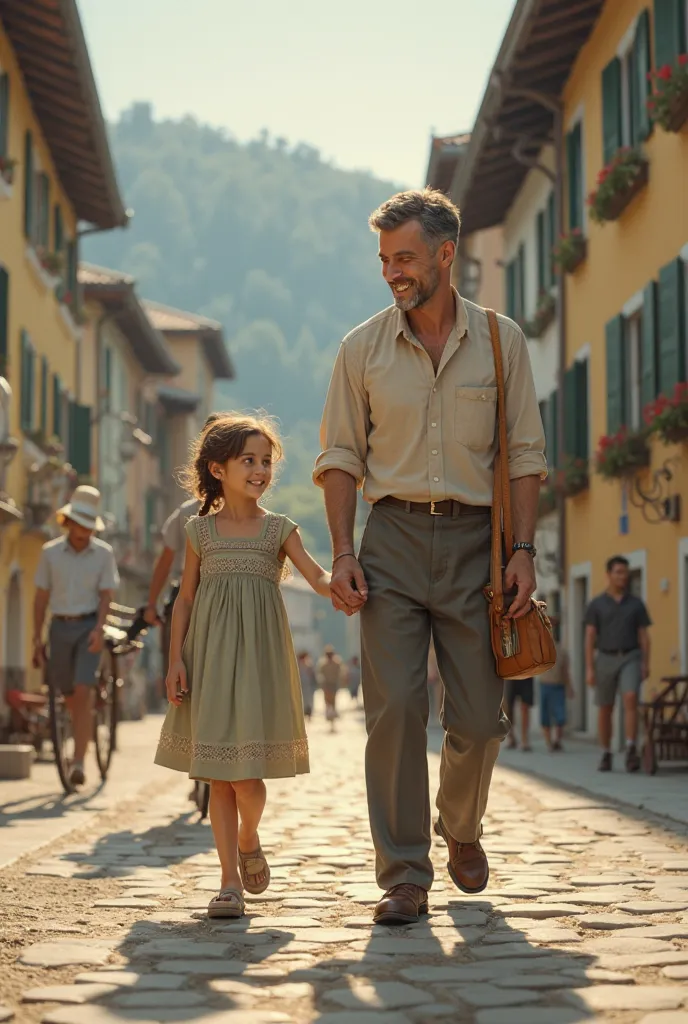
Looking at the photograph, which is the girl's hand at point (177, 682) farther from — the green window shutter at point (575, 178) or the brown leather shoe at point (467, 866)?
the green window shutter at point (575, 178)

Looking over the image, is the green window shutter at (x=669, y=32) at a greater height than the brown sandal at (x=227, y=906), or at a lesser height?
greater

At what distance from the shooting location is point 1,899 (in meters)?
6.29

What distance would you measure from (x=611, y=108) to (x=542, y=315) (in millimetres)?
5101

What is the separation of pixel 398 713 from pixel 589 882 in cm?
135

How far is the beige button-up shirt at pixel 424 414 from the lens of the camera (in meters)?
5.90

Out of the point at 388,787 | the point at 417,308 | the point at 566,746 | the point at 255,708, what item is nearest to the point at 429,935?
the point at 388,787

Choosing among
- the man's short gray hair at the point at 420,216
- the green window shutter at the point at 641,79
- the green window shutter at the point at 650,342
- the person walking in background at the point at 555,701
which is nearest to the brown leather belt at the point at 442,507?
the man's short gray hair at the point at 420,216

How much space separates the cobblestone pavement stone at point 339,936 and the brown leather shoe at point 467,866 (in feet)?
0.23

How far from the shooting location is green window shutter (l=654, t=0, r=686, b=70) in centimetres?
1541

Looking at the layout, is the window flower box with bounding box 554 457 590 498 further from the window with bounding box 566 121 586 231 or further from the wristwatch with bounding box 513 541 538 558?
the wristwatch with bounding box 513 541 538 558

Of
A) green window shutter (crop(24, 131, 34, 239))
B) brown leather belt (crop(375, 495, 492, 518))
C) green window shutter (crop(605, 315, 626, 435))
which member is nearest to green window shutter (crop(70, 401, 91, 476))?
green window shutter (crop(24, 131, 34, 239))

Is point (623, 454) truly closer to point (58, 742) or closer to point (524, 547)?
point (58, 742)

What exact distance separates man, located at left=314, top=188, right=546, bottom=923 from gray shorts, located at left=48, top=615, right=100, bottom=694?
5567 millimetres

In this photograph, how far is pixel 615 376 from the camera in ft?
62.3
